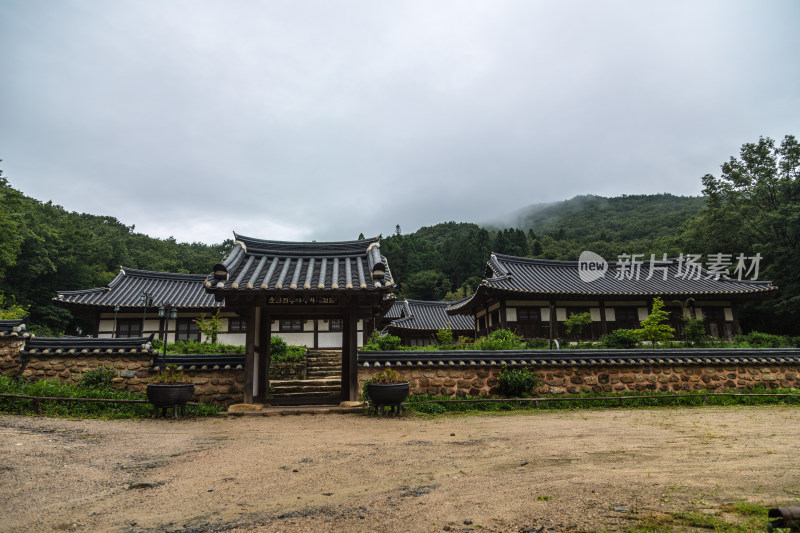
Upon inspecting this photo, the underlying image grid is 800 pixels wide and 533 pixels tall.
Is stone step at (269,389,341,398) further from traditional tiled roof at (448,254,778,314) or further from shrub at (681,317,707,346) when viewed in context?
shrub at (681,317,707,346)

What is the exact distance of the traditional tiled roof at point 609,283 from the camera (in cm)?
2236

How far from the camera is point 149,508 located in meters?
3.89

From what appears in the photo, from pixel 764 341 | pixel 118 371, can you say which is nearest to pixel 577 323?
pixel 764 341

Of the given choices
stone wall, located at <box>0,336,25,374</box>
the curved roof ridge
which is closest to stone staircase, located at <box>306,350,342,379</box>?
stone wall, located at <box>0,336,25,374</box>

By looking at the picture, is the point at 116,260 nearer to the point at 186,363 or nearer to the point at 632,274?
the point at 186,363

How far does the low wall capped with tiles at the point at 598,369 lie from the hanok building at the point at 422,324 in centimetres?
2171

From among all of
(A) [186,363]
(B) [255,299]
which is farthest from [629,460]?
(A) [186,363]

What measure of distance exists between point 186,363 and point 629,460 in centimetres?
922

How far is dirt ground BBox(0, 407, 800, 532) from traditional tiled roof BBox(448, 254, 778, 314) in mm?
14102

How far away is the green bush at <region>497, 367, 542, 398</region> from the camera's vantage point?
11.1 meters

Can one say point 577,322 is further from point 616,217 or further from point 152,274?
point 616,217

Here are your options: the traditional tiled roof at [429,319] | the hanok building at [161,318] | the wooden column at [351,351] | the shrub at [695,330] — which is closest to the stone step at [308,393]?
the wooden column at [351,351]

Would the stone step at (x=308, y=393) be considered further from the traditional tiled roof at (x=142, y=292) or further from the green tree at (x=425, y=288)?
the green tree at (x=425, y=288)

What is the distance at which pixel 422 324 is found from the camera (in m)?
35.4
